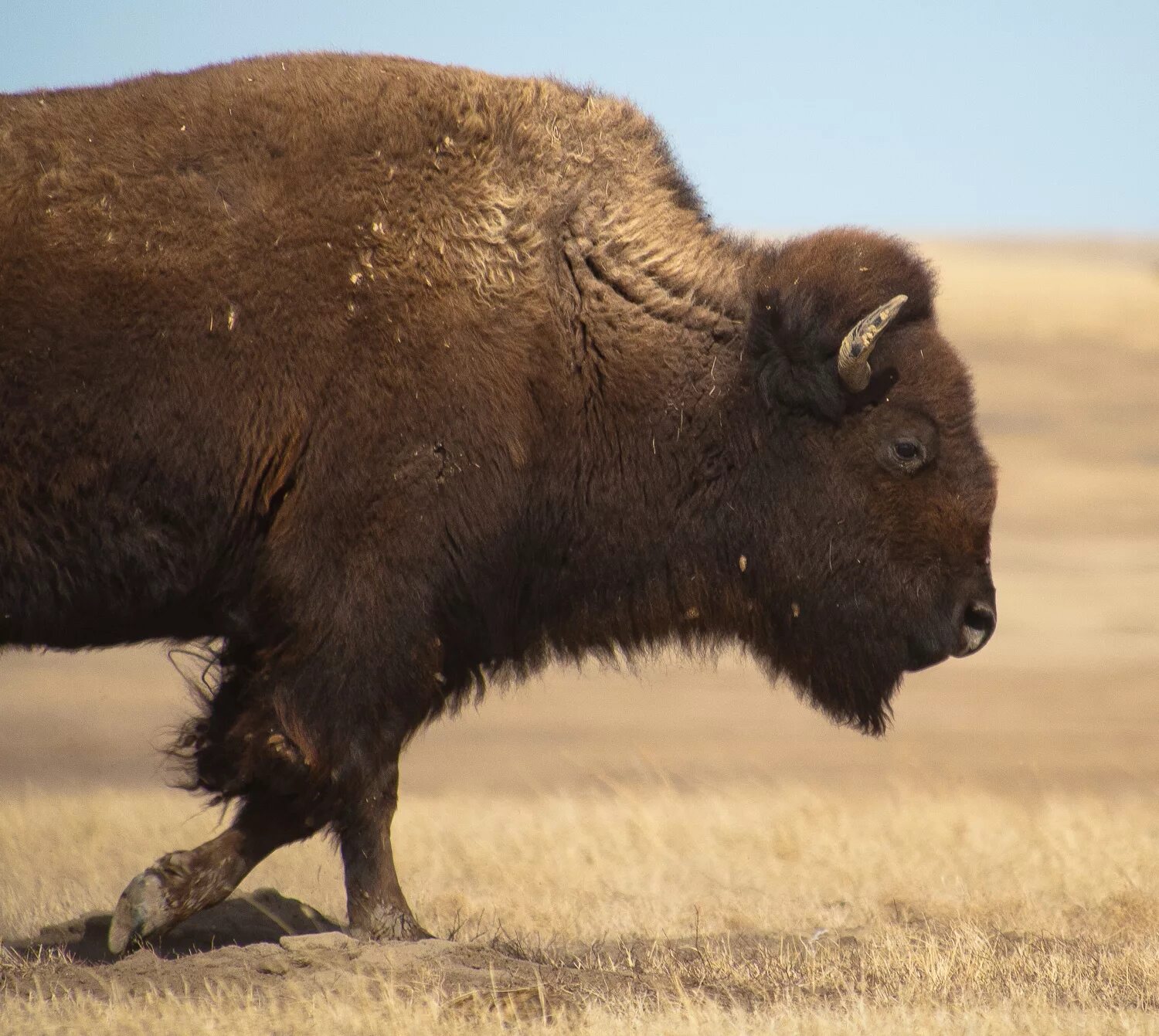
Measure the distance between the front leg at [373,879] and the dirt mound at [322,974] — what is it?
0.36 m

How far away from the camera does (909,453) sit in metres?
5.88

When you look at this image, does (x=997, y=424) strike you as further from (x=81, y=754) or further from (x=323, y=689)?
(x=323, y=689)

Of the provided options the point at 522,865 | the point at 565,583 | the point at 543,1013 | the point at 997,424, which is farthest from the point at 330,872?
the point at 997,424

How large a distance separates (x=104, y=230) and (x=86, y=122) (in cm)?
46

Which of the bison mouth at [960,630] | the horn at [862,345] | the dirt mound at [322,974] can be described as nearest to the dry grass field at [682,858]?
the dirt mound at [322,974]

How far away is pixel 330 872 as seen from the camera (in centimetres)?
842

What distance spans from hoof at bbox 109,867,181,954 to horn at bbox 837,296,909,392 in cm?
284

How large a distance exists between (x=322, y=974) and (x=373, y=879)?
772mm

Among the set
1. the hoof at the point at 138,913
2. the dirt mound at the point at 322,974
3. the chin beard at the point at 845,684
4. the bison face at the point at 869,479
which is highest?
the bison face at the point at 869,479

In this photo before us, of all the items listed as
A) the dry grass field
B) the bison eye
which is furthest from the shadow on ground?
→ the bison eye

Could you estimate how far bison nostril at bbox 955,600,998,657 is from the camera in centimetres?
588

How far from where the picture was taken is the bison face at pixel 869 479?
588cm

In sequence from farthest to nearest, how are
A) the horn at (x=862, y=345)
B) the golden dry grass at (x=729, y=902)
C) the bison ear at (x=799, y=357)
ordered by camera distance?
1. the bison ear at (x=799, y=357)
2. the horn at (x=862, y=345)
3. the golden dry grass at (x=729, y=902)

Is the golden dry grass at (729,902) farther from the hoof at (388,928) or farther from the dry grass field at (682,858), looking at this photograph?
the hoof at (388,928)
